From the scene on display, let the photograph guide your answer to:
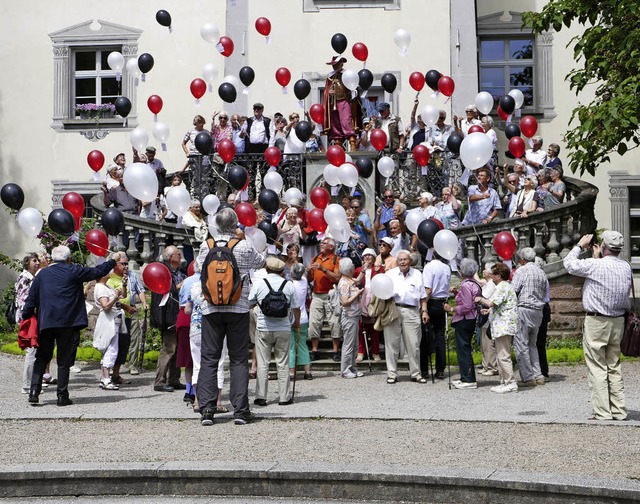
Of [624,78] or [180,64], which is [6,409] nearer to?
[624,78]

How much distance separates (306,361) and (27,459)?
20.5ft

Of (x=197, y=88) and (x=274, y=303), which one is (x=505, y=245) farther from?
(x=197, y=88)

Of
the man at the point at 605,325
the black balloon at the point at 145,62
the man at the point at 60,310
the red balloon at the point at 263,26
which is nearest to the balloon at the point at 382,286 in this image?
the man at the point at 60,310

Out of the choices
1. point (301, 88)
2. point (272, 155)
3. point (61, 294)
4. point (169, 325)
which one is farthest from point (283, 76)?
point (61, 294)

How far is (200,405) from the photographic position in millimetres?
12320

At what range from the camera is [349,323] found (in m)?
16.4

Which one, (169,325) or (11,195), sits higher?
(11,195)

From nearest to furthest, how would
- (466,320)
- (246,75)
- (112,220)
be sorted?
(466,320) < (112,220) < (246,75)

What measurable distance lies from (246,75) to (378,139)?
13.7 ft

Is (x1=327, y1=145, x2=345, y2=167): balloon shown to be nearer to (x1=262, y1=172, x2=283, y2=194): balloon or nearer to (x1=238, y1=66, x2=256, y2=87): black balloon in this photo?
(x1=262, y1=172, x2=283, y2=194): balloon

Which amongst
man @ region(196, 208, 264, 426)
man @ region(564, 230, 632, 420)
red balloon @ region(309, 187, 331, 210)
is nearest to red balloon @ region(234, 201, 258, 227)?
red balloon @ region(309, 187, 331, 210)

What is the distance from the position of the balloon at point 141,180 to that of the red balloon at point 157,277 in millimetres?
1808

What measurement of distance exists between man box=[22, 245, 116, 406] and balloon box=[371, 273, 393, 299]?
137 inches

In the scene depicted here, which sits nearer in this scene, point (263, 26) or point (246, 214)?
point (246, 214)
